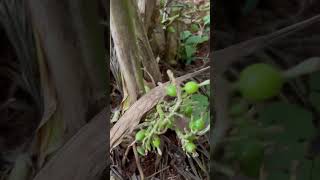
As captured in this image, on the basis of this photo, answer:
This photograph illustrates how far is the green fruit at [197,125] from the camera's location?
104 centimetres

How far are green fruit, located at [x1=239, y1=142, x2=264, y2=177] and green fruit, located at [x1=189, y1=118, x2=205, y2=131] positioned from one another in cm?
49

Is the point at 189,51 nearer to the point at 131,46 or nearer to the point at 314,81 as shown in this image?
the point at 131,46

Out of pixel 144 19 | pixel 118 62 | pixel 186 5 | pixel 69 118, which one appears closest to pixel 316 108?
pixel 69 118

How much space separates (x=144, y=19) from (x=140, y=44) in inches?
3.9

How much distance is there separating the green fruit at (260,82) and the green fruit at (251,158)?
0.05 m

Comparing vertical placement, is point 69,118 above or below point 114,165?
above

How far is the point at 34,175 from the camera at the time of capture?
55cm

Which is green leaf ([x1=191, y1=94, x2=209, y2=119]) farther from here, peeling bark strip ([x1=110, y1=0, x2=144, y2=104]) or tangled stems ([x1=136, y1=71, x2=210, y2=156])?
peeling bark strip ([x1=110, y1=0, x2=144, y2=104])

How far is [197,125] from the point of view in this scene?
3.44ft

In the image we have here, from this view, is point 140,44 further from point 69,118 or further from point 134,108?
point 69,118

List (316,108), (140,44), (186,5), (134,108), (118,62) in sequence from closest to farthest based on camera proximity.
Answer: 1. (316,108)
2. (134,108)
3. (118,62)
4. (140,44)
5. (186,5)

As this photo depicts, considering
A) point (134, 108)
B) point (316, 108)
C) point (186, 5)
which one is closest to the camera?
point (316, 108)

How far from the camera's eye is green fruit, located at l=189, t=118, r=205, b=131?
3.41 feet

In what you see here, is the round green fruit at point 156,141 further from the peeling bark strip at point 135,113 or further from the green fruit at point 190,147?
the peeling bark strip at point 135,113
